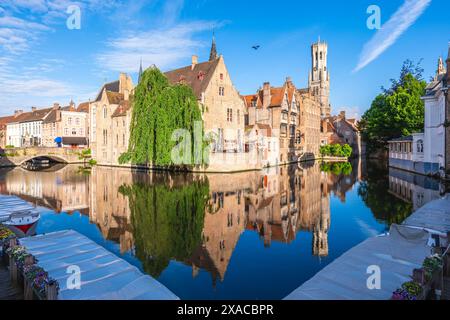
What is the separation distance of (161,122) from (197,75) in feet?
50.1

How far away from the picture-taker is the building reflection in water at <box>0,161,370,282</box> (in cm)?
1203

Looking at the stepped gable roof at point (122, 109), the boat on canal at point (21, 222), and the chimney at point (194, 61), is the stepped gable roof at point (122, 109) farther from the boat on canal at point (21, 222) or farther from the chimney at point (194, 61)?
the boat on canal at point (21, 222)

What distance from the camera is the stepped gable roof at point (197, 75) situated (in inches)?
1757

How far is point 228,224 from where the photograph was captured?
1590 centimetres

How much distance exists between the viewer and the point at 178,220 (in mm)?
16156

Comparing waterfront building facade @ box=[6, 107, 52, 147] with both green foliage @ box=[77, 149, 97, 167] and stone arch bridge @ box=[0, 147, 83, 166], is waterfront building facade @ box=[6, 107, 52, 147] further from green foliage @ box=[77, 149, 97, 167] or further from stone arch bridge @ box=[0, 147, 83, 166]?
green foliage @ box=[77, 149, 97, 167]

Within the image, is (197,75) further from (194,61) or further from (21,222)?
(21,222)

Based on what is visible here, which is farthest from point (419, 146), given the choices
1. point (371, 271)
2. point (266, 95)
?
point (371, 271)

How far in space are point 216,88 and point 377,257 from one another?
3893 cm

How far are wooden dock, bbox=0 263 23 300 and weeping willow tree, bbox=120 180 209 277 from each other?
3.47 m

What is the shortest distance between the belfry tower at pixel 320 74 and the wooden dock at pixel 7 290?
386 feet

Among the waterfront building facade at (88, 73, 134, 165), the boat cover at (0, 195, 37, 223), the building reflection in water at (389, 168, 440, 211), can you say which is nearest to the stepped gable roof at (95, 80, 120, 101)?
the waterfront building facade at (88, 73, 134, 165)
